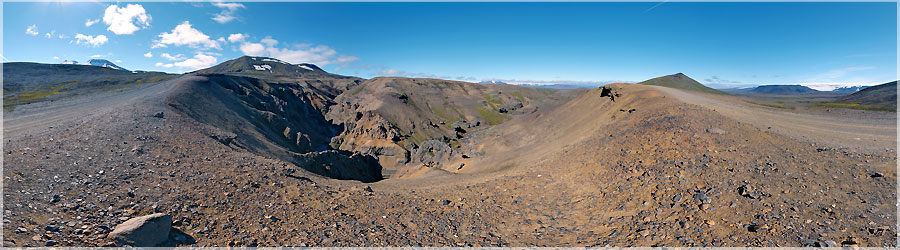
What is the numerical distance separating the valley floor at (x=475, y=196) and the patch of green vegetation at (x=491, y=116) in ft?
346

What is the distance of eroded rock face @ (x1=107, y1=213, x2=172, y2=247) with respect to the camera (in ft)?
24.6

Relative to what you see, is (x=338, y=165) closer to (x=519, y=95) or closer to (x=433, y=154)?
(x=433, y=154)

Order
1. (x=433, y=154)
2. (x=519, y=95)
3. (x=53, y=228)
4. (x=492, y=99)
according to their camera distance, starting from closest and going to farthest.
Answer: (x=53, y=228), (x=433, y=154), (x=492, y=99), (x=519, y=95)

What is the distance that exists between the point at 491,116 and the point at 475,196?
115 m

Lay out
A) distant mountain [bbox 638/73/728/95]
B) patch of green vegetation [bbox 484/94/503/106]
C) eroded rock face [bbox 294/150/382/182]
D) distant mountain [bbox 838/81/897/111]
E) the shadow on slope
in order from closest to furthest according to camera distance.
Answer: eroded rock face [bbox 294/150/382/182] < the shadow on slope < distant mountain [bbox 838/81/897/111] < patch of green vegetation [bbox 484/94/503/106] < distant mountain [bbox 638/73/728/95]

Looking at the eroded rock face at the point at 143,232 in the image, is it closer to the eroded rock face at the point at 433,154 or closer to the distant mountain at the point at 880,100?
the eroded rock face at the point at 433,154

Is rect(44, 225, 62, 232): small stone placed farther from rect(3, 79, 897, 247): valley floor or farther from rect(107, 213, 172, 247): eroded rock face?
rect(107, 213, 172, 247): eroded rock face

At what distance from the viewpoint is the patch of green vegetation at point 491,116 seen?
12704 cm

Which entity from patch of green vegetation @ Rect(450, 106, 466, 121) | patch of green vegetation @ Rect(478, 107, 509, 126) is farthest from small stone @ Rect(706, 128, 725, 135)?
patch of green vegetation @ Rect(450, 106, 466, 121)

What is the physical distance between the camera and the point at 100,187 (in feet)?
35.7

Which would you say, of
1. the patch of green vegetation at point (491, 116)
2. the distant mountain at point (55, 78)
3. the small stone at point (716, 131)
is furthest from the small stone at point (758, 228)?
the distant mountain at point (55, 78)

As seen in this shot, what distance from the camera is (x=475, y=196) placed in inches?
665

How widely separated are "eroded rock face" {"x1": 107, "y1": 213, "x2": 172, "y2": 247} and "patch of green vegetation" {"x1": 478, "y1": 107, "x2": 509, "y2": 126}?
116668mm

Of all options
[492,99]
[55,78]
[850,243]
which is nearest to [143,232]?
[850,243]
